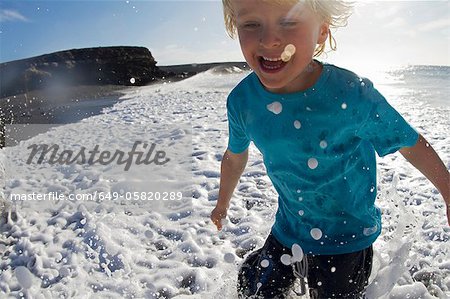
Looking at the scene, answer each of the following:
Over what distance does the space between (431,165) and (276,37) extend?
953mm

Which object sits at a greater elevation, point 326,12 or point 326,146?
point 326,12

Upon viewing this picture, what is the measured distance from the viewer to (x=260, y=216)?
4.24m

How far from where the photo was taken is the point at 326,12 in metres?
1.87

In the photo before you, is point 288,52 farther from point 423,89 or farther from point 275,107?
point 423,89

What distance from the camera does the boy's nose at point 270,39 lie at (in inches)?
67.2

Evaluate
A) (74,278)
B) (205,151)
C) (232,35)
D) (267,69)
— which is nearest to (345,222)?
(267,69)

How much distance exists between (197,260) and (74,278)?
100 cm

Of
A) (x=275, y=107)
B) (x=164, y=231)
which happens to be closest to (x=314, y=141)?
(x=275, y=107)

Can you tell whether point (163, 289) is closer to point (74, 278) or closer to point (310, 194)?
point (74, 278)

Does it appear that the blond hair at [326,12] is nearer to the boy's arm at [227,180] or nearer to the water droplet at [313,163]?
the water droplet at [313,163]

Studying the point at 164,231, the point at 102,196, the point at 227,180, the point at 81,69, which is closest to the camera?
the point at 227,180

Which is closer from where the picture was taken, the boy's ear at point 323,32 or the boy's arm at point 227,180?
the boy's ear at point 323,32
